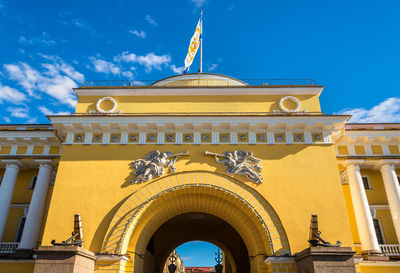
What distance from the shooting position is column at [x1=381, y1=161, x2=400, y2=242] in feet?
45.5

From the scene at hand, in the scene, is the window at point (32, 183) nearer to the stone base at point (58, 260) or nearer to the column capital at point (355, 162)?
the stone base at point (58, 260)

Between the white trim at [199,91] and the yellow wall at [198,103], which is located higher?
the white trim at [199,91]

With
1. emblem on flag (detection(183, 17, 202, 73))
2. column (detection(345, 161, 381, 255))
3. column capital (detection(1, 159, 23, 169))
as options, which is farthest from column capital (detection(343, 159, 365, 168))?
column capital (detection(1, 159, 23, 169))

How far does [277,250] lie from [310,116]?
557cm

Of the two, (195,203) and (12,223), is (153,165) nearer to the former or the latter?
(195,203)

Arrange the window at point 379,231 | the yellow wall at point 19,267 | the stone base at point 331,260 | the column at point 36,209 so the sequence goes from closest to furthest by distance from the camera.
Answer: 1. the stone base at point 331,260
2. the yellow wall at point 19,267
3. the column at point 36,209
4. the window at point 379,231

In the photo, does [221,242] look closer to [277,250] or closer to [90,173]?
[277,250]

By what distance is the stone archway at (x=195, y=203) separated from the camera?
12.0 metres

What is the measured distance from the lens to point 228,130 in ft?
45.5

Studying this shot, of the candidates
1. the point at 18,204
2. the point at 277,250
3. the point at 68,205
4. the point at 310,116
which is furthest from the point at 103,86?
the point at 277,250

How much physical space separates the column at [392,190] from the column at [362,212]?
4.08 feet

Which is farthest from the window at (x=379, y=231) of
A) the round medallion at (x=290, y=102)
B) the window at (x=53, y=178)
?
the window at (x=53, y=178)

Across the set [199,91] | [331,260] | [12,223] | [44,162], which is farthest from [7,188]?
[331,260]

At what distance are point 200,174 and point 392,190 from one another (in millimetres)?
8586
